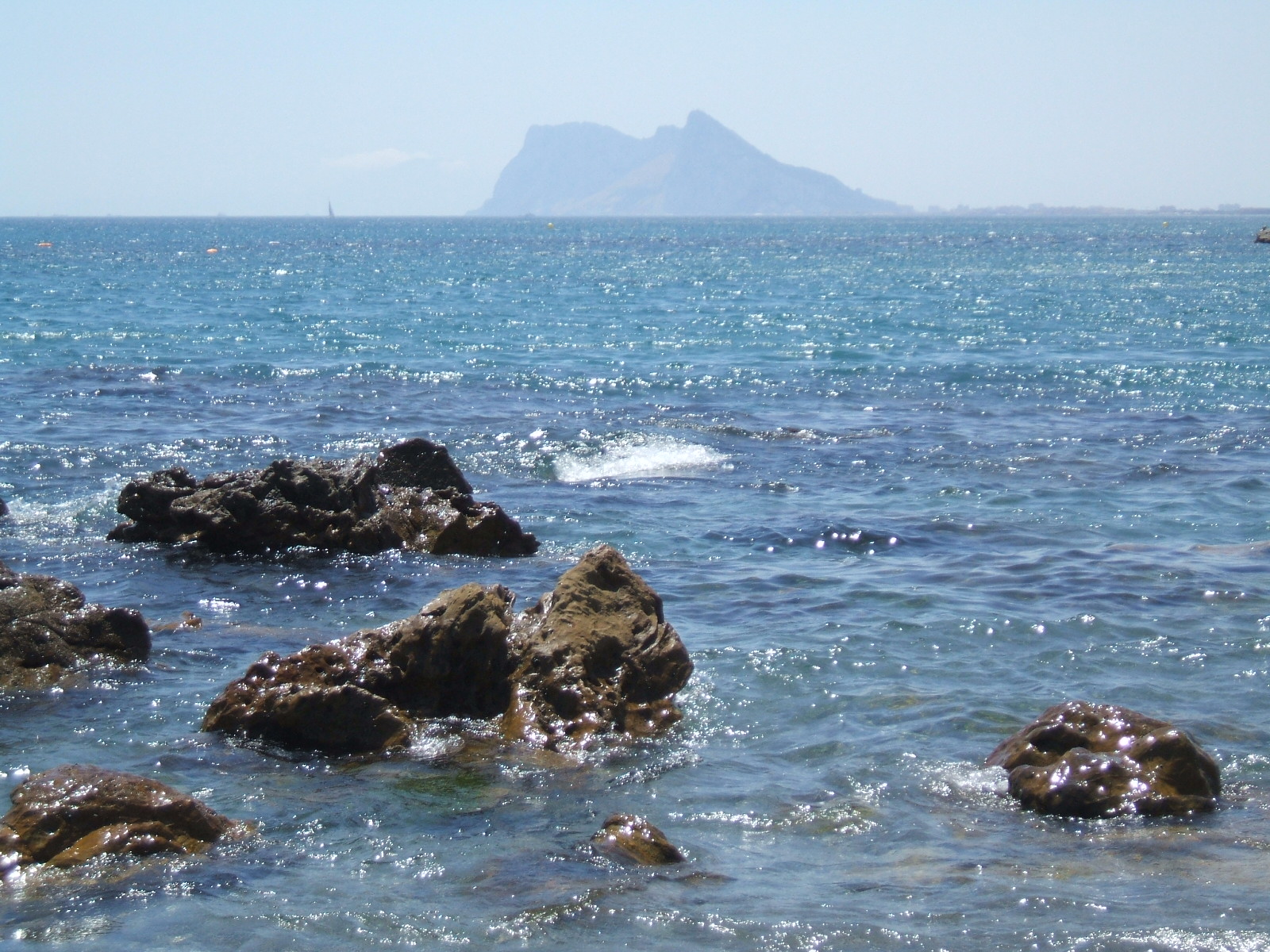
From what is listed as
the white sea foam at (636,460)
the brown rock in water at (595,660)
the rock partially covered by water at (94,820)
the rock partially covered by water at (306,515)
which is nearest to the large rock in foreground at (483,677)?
the brown rock in water at (595,660)

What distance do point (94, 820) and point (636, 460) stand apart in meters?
12.9

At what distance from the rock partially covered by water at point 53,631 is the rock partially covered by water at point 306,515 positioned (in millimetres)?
3314

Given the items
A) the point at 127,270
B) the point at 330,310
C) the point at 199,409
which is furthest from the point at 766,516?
the point at 127,270

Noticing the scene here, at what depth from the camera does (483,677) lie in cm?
938

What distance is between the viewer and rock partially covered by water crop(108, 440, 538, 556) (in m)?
13.6

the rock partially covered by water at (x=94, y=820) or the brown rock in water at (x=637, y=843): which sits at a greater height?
the rock partially covered by water at (x=94, y=820)

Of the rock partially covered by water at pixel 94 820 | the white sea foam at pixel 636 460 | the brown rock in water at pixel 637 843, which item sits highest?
the white sea foam at pixel 636 460

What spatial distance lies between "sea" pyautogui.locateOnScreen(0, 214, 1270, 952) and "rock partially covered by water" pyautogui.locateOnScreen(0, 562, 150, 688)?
255 mm

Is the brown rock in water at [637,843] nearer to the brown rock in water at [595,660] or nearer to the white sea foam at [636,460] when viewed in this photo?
the brown rock in water at [595,660]

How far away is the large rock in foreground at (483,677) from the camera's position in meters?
8.71

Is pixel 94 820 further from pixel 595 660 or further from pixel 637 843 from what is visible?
pixel 595 660

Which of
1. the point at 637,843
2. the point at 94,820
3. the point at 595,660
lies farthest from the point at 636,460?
the point at 94,820

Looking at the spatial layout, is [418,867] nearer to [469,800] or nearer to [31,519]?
[469,800]

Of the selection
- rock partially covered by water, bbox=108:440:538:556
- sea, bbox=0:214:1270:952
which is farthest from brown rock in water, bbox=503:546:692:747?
rock partially covered by water, bbox=108:440:538:556
